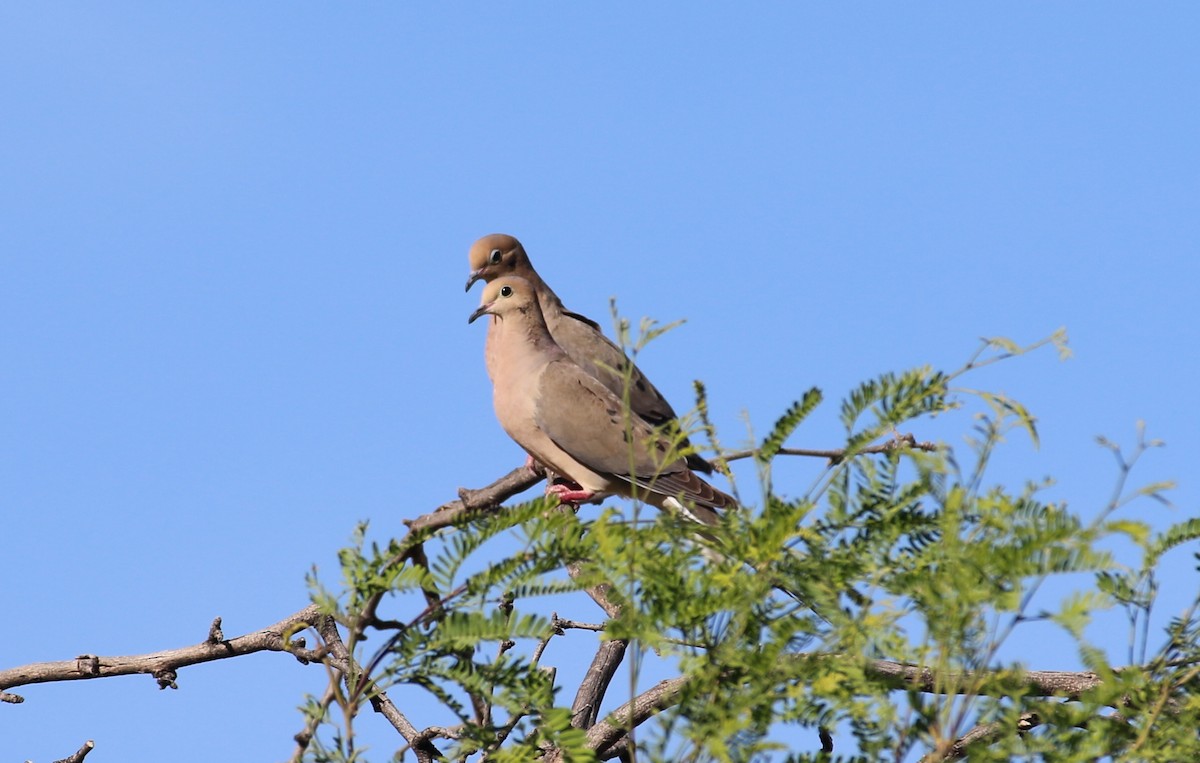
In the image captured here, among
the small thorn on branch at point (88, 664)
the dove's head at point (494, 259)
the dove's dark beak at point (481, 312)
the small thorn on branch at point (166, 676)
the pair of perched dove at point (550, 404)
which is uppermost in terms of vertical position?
the dove's head at point (494, 259)

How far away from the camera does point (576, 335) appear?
782 cm

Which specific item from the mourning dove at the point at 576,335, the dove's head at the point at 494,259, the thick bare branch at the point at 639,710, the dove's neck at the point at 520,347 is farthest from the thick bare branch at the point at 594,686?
the dove's head at the point at 494,259

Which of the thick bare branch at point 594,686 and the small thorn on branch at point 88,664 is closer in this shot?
the thick bare branch at point 594,686

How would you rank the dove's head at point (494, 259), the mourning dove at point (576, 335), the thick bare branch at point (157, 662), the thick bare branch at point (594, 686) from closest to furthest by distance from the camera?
the thick bare branch at point (594, 686) < the thick bare branch at point (157, 662) < the mourning dove at point (576, 335) < the dove's head at point (494, 259)

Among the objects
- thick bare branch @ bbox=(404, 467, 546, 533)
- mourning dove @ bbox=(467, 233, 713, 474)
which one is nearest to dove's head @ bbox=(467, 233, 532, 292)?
mourning dove @ bbox=(467, 233, 713, 474)

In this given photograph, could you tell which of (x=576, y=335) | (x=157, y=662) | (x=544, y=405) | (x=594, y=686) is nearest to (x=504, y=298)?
(x=544, y=405)

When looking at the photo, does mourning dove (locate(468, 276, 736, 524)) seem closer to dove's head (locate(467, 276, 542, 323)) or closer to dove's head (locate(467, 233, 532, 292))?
dove's head (locate(467, 276, 542, 323))

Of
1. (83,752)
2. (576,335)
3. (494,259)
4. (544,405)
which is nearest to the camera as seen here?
(83,752)

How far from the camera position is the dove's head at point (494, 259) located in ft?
28.1

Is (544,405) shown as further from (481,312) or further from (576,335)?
(576,335)

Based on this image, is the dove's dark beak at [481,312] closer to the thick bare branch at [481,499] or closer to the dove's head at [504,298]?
the dove's head at [504,298]

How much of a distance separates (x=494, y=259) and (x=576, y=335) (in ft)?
3.52

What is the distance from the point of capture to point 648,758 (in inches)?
93.6

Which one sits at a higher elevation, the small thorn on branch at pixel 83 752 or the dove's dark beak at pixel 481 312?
the dove's dark beak at pixel 481 312
